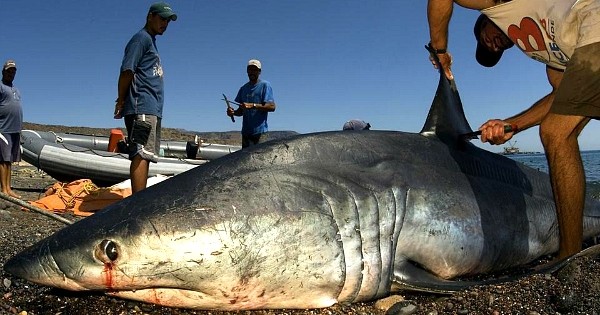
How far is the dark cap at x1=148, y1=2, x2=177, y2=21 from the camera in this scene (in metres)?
Answer: 4.89

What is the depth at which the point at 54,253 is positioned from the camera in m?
1.94

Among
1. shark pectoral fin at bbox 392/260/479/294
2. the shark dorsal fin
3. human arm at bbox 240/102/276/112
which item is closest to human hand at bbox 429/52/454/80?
the shark dorsal fin

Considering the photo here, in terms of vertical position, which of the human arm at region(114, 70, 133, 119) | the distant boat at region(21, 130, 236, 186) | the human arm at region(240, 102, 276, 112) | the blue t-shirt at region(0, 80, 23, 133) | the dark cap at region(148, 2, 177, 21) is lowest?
the distant boat at region(21, 130, 236, 186)

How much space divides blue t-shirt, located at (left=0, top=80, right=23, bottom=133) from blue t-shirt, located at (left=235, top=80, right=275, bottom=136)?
10.8 ft

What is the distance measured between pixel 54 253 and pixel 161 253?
1.34 feet

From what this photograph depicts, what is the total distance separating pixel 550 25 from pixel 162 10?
352 centimetres

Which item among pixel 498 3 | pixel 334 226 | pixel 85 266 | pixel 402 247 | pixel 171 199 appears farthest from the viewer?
pixel 498 3

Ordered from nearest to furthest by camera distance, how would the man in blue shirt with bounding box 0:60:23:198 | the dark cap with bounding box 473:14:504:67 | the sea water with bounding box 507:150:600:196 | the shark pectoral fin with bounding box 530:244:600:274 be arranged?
the shark pectoral fin with bounding box 530:244:600:274 → the dark cap with bounding box 473:14:504:67 → the man in blue shirt with bounding box 0:60:23:198 → the sea water with bounding box 507:150:600:196

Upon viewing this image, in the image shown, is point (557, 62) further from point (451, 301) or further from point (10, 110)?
point (10, 110)

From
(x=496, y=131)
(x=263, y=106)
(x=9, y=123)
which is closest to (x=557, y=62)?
Answer: (x=496, y=131)

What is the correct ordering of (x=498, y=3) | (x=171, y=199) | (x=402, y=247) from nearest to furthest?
(x=171, y=199), (x=402, y=247), (x=498, y=3)

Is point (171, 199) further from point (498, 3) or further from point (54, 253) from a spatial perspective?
point (498, 3)

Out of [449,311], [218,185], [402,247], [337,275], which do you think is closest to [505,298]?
[449,311]

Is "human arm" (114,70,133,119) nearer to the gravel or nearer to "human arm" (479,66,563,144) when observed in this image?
the gravel
